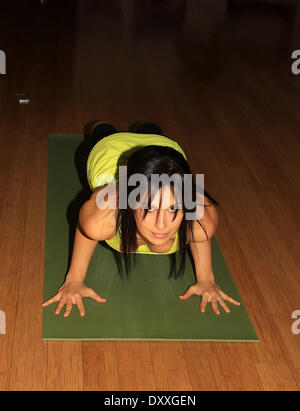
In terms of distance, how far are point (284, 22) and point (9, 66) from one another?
122 inches

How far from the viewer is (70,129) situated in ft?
11.0

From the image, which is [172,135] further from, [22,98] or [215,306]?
[215,306]

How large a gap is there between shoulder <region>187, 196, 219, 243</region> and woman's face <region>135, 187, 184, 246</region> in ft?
0.48

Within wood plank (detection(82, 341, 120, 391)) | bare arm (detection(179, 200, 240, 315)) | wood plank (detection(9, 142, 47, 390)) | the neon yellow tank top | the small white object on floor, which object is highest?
the neon yellow tank top

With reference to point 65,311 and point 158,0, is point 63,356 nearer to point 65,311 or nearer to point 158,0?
point 65,311

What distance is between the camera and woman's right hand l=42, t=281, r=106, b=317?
2.05 metres

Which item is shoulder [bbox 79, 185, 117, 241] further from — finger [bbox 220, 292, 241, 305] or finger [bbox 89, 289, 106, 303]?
finger [bbox 220, 292, 241, 305]

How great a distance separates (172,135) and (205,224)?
151 cm

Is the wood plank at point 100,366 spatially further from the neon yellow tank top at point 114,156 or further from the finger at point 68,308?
the neon yellow tank top at point 114,156

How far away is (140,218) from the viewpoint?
1810 millimetres

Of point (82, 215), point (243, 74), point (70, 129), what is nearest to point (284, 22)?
point (243, 74)

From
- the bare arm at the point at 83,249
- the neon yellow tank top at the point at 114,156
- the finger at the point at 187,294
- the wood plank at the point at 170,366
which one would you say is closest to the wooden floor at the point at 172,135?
the wood plank at the point at 170,366

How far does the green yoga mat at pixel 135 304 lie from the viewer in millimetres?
2006

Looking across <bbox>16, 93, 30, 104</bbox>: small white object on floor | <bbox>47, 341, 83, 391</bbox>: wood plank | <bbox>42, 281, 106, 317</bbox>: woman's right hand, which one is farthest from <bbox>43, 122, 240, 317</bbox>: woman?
<bbox>16, 93, 30, 104</bbox>: small white object on floor
